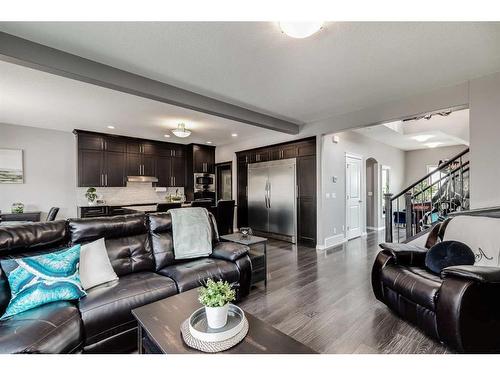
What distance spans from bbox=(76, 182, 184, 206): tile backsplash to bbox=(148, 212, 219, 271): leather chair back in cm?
417

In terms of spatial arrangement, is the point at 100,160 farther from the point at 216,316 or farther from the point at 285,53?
the point at 216,316

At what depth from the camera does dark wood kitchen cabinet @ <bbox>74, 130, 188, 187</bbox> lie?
5.50m

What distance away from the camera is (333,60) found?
99.7 inches

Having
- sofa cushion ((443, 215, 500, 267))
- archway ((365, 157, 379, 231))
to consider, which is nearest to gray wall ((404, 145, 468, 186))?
archway ((365, 157, 379, 231))

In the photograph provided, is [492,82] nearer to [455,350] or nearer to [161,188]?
[455,350]

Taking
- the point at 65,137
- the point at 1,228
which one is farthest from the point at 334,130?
the point at 65,137

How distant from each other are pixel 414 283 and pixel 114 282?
2648 millimetres

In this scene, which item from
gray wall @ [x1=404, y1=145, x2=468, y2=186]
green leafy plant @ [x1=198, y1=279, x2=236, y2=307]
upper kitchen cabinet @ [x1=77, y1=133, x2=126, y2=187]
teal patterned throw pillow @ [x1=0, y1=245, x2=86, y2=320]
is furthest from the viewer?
gray wall @ [x1=404, y1=145, x2=468, y2=186]

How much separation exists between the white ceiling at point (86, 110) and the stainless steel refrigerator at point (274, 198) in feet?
3.22

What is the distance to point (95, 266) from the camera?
6.65ft

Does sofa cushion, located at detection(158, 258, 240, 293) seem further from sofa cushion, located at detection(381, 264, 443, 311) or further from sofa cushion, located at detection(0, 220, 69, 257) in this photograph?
sofa cushion, located at detection(381, 264, 443, 311)

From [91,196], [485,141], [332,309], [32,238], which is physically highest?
[485,141]

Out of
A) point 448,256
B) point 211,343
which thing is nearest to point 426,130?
point 448,256
